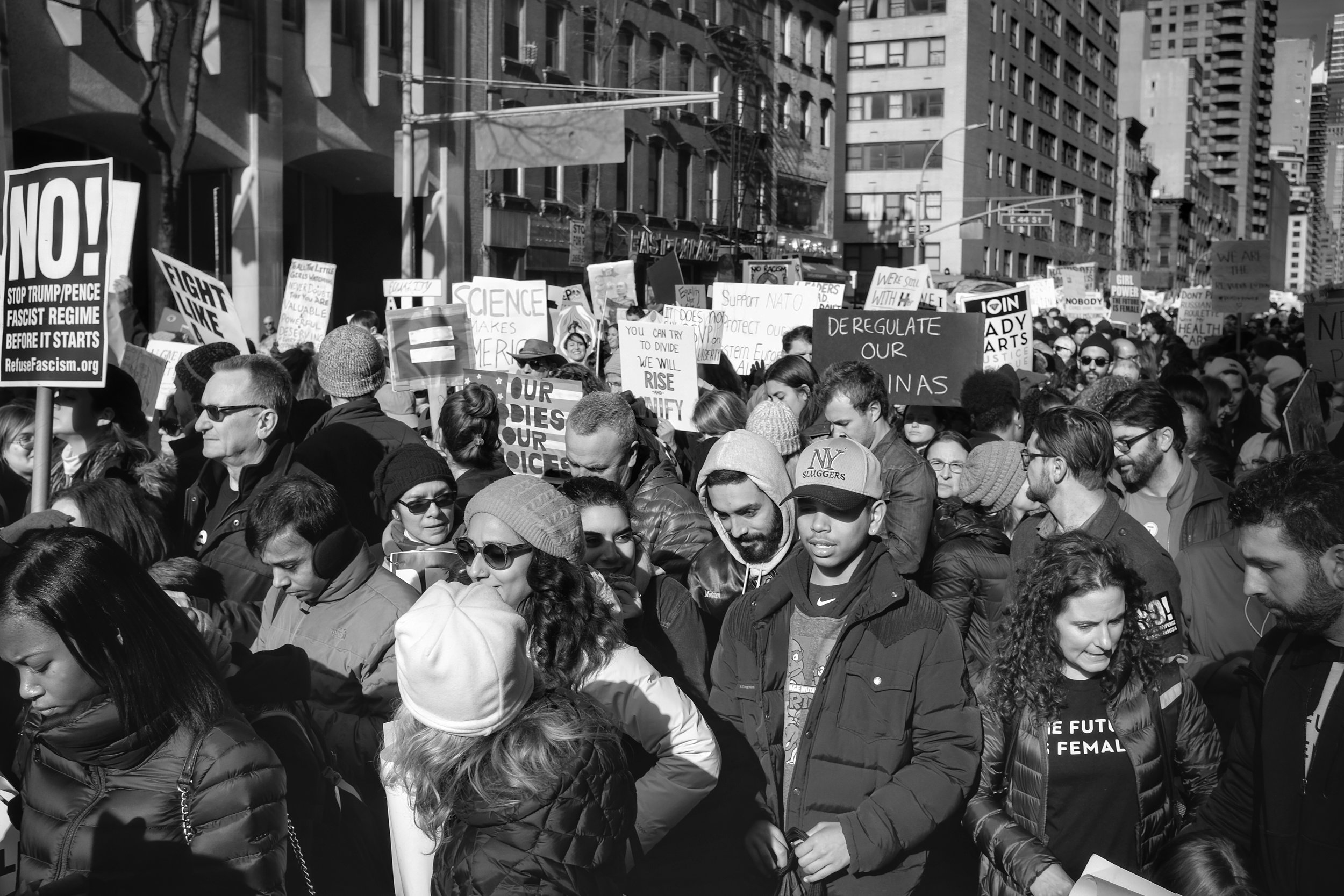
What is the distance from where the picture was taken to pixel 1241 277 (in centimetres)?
1659

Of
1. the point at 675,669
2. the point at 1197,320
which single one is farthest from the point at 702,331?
the point at 1197,320

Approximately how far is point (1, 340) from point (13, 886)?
300 cm

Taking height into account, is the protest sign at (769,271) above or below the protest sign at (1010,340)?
above


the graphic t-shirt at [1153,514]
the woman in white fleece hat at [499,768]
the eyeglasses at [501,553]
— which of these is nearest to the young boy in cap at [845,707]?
the eyeglasses at [501,553]

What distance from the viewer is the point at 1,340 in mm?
5160

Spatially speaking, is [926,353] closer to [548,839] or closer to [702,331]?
[702,331]

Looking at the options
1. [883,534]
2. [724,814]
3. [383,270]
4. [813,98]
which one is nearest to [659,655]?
[724,814]

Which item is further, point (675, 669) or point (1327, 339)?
point (1327, 339)

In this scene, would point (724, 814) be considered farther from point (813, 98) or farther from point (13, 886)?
point (813, 98)

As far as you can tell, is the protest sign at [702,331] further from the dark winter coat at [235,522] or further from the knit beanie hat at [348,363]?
the dark winter coat at [235,522]

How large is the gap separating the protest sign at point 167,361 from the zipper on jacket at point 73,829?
18.8ft

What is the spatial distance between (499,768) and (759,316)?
9.98 m

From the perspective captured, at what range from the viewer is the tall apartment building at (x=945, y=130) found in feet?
231

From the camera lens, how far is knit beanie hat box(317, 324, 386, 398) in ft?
Answer: 19.0
